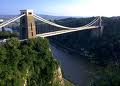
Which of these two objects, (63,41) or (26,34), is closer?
(26,34)

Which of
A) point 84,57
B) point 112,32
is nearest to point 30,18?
point 84,57

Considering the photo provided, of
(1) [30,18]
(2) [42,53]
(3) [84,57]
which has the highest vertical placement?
(1) [30,18]

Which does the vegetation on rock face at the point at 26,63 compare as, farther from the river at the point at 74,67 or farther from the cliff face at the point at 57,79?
the river at the point at 74,67

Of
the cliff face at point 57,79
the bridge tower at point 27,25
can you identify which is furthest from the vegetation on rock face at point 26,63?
the bridge tower at point 27,25

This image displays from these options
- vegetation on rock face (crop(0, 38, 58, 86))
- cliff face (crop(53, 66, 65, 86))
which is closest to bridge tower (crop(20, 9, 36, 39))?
vegetation on rock face (crop(0, 38, 58, 86))

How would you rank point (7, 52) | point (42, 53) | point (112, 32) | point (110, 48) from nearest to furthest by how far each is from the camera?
point (7, 52), point (42, 53), point (110, 48), point (112, 32)

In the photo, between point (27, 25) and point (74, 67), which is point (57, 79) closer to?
point (27, 25)

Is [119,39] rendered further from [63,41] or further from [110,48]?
[63,41]

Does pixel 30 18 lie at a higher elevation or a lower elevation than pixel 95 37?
higher
